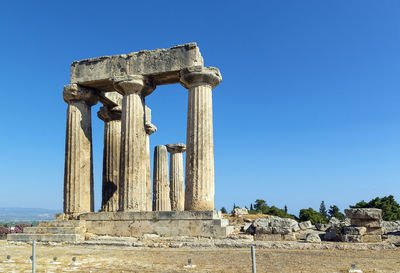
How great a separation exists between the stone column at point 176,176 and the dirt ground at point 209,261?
1653 cm

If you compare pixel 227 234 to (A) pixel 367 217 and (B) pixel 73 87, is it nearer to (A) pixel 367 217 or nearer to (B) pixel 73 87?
(A) pixel 367 217

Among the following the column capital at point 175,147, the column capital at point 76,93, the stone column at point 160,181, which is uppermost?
the column capital at point 76,93

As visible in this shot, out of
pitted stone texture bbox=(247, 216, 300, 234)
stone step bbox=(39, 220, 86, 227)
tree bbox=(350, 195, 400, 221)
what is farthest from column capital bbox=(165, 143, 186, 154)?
tree bbox=(350, 195, 400, 221)

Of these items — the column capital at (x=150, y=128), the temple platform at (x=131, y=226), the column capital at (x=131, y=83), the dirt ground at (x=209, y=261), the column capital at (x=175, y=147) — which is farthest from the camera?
the column capital at (x=175, y=147)

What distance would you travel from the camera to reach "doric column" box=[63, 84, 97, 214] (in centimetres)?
2077

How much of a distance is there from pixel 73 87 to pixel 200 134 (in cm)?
817

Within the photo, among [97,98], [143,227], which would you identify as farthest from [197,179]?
[97,98]

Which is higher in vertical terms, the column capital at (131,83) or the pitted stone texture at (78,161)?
the column capital at (131,83)

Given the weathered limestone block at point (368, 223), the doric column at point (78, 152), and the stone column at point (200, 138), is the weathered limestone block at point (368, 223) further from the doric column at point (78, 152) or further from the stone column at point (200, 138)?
the doric column at point (78, 152)

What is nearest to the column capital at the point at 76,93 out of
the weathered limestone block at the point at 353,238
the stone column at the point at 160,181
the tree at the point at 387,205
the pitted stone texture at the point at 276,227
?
the stone column at the point at 160,181

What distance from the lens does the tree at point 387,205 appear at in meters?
46.0

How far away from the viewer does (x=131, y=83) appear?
20094 millimetres

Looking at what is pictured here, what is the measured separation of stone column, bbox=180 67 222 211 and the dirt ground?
399 cm

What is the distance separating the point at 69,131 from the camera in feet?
70.4
